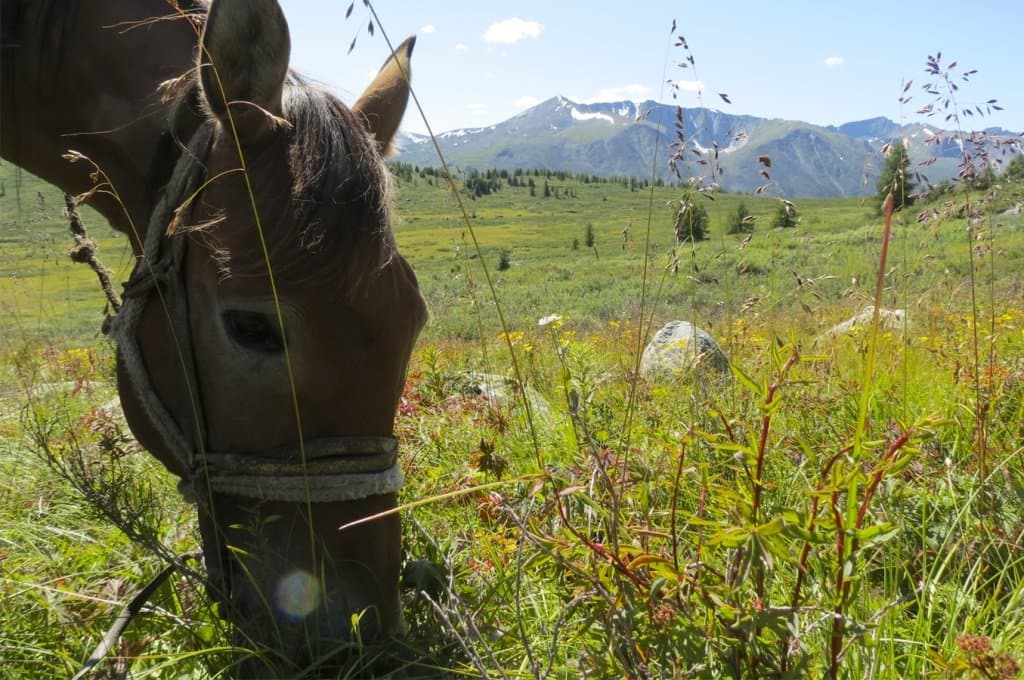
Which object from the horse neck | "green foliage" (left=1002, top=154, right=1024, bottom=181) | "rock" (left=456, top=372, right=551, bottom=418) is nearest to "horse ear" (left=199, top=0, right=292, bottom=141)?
→ the horse neck

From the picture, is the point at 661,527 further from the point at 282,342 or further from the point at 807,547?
the point at 282,342

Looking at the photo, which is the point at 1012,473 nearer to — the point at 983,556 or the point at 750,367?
the point at 983,556

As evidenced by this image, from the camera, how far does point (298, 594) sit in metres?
1.66

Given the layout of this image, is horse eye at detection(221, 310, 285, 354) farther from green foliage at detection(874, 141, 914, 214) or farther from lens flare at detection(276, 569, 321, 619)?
green foliage at detection(874, 141, 914, 214)

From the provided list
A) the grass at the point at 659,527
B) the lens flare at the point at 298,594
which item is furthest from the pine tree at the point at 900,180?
the lens flare at the point at 298,594

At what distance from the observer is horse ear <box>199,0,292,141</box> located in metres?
1.60

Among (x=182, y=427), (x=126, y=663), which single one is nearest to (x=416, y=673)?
(x=126, y=663)

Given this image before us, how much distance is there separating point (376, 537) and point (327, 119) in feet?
3.87

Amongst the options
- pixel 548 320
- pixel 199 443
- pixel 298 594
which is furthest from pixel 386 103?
pixel 298 594

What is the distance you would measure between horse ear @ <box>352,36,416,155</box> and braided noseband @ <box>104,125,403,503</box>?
777 mm

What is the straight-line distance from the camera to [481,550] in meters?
2.17

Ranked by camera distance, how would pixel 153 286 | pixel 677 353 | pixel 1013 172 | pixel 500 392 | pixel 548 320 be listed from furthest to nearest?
1. pixel 1013 172
2. pixel 677 353
3. pixel 500 392
4. pixel 548 320
5. pixel 153 286

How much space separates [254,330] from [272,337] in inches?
2.5

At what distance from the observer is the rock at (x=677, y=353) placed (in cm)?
385
